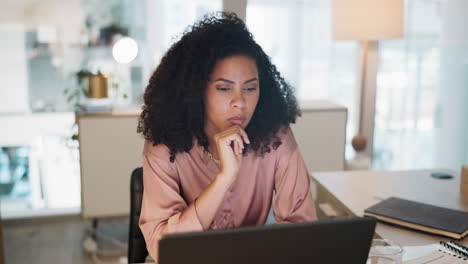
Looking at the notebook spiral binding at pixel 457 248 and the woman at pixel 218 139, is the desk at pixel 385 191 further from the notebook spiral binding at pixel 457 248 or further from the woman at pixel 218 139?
the woman at pixel 218 139

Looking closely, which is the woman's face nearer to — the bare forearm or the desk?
the bare forearm

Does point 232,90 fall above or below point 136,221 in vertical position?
above

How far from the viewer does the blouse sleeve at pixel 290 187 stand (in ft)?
3.99

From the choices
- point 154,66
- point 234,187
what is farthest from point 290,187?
point 154,66

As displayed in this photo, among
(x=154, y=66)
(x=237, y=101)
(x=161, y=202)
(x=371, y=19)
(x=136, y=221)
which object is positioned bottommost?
(x=136, y=221)

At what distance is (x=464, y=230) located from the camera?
132 cm

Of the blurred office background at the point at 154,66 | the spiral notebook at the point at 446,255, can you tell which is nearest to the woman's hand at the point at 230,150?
the spiral notebook at the point at 446,255

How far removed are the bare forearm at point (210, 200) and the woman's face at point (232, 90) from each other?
162 mm

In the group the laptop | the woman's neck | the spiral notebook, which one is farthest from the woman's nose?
the spiral notebook

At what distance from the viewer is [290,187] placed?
1.23 m

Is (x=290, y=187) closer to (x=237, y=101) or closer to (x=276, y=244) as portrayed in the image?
(x=237, y=101)

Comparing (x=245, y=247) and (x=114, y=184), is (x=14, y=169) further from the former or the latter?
(x=245, y=247)

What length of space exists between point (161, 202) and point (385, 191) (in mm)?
994

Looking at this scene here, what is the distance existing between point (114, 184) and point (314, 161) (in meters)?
1.19
